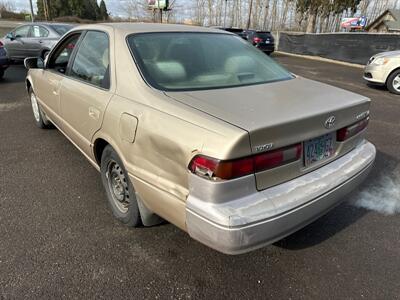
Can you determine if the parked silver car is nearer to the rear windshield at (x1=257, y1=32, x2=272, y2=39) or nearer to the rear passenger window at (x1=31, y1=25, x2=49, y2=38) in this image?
the rear passenger window at (x1=31, y1=25, x2=49, y2=38)

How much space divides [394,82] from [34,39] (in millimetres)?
10773

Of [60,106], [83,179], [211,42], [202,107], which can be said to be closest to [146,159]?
[202,107]

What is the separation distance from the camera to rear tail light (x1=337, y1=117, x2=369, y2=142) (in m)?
2.31

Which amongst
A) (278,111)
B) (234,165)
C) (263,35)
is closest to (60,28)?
(278,111)

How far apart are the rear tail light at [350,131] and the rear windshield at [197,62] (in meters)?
0.75

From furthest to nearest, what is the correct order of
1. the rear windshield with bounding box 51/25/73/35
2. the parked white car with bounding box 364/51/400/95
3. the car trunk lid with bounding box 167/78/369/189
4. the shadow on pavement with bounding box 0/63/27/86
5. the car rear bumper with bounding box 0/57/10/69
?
the rear windshield with bounding box 51/25/73/35
the shadow on pavement with bounding box 0/63/27/86
the car rear bumper with bounding box 0/57/10/69
the parked white car with bounding box 364/51/400/95
the car trunk lid with bounding box 167/78/369/189

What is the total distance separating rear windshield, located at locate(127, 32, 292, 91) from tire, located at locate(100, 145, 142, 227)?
2.33 feet

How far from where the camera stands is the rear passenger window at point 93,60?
2686 millimetres

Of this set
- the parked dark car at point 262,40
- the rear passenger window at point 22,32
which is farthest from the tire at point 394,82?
the parked dark car at point 262,40

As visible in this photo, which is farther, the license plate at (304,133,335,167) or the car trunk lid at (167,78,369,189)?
the license plate at (304,133,335,167)

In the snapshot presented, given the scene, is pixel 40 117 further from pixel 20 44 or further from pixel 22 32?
pixel 22 32

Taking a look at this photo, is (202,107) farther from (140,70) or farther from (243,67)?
(243,67)

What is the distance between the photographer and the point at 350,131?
7.83 ft

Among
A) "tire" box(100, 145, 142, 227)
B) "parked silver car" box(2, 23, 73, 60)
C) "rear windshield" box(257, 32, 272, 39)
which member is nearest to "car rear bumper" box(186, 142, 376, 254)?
"tire" box(100, 145, 142, 227)
